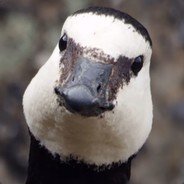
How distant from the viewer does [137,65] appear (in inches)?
93.4

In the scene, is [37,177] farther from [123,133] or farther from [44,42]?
[44,42]

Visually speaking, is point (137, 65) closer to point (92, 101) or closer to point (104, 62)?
point (104, 62)

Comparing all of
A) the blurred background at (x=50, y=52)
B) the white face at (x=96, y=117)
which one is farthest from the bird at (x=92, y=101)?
the blurred background at (x=50, y=52)

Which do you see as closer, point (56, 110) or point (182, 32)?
point (56, 110)

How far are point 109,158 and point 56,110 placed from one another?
0.22 m

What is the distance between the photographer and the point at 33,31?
4469mm

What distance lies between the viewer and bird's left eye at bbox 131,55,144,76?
7.73 feet

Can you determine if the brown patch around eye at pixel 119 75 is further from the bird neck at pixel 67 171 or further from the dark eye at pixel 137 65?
the bird neck at pixel 67 171

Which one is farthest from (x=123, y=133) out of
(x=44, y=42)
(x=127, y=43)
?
(x=44, y=42)

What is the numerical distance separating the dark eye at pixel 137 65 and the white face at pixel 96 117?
0.06 feet

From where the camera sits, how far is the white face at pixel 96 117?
2.27 metres

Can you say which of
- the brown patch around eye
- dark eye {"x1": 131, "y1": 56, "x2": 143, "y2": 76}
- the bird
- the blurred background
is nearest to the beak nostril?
the bird

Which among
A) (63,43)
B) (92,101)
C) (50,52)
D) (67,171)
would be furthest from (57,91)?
(50,52)

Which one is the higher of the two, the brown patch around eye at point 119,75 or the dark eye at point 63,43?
the dark eye at point 63,43
